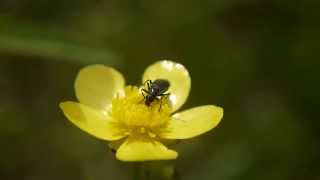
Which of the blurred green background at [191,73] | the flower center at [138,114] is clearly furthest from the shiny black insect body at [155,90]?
the blurred green background at [191,73]

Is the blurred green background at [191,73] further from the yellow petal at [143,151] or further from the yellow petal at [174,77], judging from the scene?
the yellow petal at [143,151]

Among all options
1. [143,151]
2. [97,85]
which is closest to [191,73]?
[97,85]

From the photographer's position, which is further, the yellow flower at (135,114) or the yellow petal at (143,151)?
the yellow flower at (135,114)

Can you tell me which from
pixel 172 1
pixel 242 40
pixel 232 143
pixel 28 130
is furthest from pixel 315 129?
pixel 28 130

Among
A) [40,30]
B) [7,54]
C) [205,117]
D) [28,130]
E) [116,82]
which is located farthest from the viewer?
[7,54]

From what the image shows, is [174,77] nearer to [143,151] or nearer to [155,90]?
[155,90]

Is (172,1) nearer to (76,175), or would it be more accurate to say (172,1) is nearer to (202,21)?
(202,21)

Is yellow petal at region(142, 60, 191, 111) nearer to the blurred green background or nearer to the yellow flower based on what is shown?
the yellow flower
